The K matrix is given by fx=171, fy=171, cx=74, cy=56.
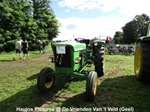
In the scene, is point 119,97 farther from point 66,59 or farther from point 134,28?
point 134,28

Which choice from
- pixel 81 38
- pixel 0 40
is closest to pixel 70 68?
pixel 81 38

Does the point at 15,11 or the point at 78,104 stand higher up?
the point at 15,11

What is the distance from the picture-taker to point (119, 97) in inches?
172

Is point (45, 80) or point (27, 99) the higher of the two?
point (45, 80)

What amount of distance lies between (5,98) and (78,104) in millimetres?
1982

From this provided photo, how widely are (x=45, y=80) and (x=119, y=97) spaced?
2.05m

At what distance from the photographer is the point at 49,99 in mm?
4352

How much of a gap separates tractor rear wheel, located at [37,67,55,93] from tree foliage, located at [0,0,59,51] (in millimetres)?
17729

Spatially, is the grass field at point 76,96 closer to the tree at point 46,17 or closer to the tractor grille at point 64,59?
the tractor grille at point 64,59

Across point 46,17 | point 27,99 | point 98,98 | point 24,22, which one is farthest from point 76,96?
point 46,17

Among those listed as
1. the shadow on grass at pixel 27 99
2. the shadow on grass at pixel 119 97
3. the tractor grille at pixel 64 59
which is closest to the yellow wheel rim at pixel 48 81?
the shadow on grass at pixel 27 99

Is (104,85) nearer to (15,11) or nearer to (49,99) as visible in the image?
(49,99)

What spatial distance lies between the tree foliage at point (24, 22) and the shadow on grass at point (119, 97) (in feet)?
60.9

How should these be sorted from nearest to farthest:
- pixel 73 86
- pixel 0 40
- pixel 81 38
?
pixel 73 86 < pixel 81 38 < pixel 0 40
